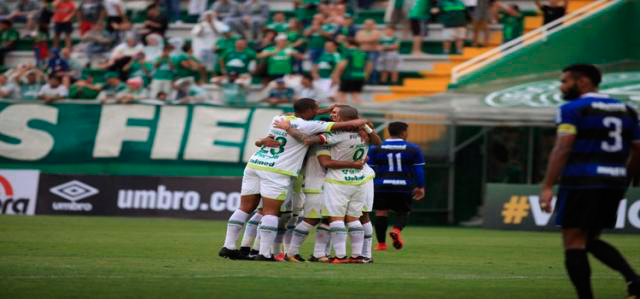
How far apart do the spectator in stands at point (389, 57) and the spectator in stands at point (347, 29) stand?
782 mm

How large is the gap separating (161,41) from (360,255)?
18449 millimetres

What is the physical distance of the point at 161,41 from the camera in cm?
3194

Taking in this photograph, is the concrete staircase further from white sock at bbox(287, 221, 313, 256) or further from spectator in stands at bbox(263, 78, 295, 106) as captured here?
white sock at bbox(287, 221, 313, 256)

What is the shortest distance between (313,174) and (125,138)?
14538 millimetres

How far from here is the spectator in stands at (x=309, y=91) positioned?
2756 cm

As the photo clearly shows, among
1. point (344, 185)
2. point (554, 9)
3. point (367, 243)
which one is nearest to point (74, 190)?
point (554, 9)

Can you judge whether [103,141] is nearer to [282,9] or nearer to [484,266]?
[282,9]

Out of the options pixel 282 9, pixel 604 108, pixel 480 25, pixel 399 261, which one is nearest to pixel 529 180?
pixel 480 25

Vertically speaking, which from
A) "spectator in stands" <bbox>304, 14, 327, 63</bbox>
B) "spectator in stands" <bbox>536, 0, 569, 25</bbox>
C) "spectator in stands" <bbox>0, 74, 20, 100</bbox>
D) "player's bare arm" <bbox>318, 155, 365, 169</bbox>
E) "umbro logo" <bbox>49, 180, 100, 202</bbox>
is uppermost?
"spectator in stands" <bbox>536, 0, 569, 25</bbox>

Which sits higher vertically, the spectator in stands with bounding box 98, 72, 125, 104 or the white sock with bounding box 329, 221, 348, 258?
the white sock with bounding box 329, 221, 348, 258

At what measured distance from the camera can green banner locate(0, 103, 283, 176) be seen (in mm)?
27938

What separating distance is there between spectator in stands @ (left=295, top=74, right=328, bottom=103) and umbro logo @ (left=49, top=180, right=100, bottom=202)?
5213mm

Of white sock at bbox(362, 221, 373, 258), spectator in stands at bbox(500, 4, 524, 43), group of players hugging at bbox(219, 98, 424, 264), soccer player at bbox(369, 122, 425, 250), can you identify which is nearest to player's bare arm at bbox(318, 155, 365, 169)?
group of players hugging at bbox(219, 98, 424, 264)

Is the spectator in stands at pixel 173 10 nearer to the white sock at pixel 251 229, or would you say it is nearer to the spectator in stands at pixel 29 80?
the spectator in stands at pixel 29 80
